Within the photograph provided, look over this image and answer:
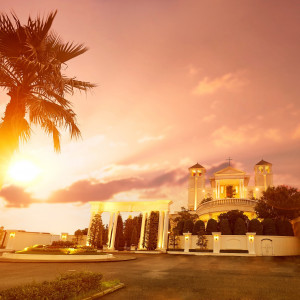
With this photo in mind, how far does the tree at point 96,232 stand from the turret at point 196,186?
4084 cm

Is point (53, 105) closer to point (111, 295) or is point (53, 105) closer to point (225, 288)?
point (111, 295)

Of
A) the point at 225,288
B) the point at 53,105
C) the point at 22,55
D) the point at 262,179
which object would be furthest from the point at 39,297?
the point at 262,179

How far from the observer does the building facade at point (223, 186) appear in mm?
54700

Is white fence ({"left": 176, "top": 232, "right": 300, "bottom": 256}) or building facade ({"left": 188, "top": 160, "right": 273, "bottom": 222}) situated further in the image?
building facade ({"left": 188, "top": 160, "right": 273, "bottom": 222})

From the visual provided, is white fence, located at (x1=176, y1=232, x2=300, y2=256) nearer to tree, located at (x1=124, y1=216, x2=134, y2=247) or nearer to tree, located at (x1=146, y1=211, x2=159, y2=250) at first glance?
tree, located at (x1=146, y1=211, x2=159, y2=250)

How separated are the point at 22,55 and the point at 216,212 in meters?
48.4

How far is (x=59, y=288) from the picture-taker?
261 inches

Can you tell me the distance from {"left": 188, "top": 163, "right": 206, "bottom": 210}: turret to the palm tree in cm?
7113

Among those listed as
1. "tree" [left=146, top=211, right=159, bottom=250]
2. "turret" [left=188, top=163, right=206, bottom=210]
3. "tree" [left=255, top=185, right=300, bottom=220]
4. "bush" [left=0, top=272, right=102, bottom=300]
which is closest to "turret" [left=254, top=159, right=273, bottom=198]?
"turret" [left=188, top=163, right=206, bottom=210]

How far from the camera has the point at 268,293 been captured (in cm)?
908

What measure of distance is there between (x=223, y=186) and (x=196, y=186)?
9.54 metres

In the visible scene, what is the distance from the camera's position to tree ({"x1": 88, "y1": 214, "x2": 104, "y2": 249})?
124ft

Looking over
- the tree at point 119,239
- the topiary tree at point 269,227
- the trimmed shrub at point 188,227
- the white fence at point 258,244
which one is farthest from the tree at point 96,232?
the topiary tree at point 269,227

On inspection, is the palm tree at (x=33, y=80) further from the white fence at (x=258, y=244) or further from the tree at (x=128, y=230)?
the tree at (x=128, y=230)
